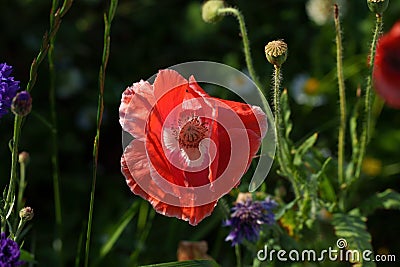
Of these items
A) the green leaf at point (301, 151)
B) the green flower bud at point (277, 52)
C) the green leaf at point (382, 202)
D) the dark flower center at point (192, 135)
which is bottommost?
the green leaf at point (382, 202)

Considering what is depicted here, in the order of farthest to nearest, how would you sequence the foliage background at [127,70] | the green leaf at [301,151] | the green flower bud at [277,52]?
the foliage background at [127,70], the green leaf at [301,151], the green flower bud at [277,52]

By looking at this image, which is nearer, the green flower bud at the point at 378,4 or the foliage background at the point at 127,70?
the green flower bud at the point at 378,4

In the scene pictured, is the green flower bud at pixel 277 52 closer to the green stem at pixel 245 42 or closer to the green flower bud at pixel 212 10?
the green stem at pixel 245 42

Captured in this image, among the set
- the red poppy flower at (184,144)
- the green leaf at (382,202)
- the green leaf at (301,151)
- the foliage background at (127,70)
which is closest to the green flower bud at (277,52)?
the red poppy flower at (184,144)

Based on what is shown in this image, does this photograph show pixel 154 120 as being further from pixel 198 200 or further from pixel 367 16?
pixel 367 16

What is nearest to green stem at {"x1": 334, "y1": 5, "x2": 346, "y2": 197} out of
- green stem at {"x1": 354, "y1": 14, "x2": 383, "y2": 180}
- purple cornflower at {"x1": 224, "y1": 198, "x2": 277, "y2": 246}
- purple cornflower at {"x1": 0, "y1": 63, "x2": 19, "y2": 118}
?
green stem at {"x1": 354, "y1": 14, "x2": 383, "y2": 180}
